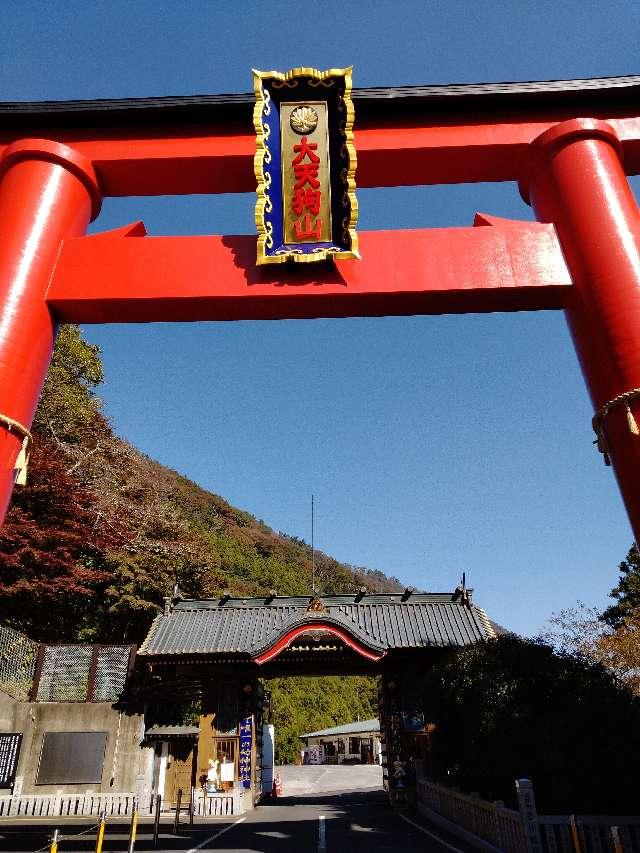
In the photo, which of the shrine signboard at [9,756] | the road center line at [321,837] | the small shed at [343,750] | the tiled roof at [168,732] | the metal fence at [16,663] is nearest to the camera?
the road center line at [321,837]

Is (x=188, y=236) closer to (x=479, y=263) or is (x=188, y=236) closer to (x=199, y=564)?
(x=479, y=263)

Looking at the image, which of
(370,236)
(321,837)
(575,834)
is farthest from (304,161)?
(321,837)

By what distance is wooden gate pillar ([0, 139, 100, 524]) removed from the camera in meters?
6.01

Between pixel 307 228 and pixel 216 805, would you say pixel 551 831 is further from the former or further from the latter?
pixel 216 805

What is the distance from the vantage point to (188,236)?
22.7 ft

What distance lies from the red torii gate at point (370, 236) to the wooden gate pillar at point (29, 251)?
2 cm

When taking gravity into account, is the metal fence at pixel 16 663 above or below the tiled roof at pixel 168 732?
above

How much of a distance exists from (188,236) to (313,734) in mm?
39220

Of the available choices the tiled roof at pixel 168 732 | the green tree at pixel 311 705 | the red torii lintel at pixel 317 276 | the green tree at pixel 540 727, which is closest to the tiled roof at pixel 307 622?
the tiled roof at pixel 168 732

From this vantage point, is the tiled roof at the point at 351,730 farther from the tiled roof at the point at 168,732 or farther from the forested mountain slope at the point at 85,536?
the tiled roof at the point at 168,732

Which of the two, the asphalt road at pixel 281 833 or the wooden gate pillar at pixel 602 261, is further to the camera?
the asphalt road at pixel 281 833

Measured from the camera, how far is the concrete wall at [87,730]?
656 inches

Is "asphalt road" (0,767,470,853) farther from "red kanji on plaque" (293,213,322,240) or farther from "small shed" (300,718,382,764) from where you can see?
"small shed" (300,718,382,764)

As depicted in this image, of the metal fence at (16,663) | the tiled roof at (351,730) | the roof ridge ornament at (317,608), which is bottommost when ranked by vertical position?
the tiled roof at (351,730)
